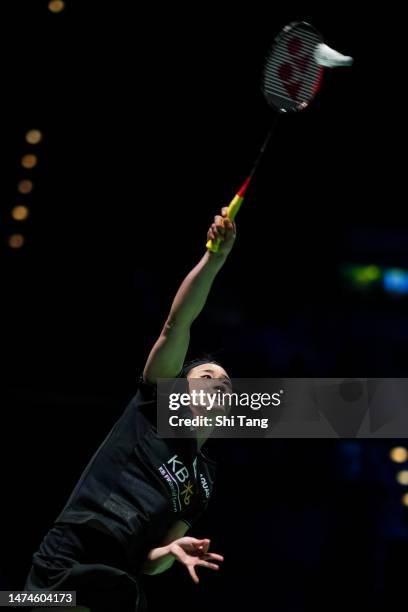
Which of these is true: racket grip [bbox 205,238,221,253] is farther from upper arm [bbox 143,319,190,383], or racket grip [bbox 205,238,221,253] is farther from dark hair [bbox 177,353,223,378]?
dark hair [bbox 177,353,223,378]

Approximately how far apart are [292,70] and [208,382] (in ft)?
4.50

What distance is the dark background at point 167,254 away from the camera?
4996 millimetres

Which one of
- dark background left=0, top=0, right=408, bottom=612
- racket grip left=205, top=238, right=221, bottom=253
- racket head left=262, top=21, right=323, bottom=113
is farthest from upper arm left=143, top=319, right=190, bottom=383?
dark background left=0, top=0, right=408, bottom=612

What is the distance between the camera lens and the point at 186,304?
2.43 meters

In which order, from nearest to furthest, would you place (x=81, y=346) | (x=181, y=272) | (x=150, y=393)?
(x=150, y=393) < (x=81, y=346) < (x=181, y=272)

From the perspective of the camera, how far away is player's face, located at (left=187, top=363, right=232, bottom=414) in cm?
259

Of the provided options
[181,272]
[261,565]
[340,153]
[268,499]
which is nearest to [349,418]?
[268,499]

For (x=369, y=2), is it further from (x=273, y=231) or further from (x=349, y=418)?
(x=349, y=418)

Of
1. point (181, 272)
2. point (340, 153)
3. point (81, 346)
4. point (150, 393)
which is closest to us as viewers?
point (150, 393)

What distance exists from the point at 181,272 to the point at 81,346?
0.96m

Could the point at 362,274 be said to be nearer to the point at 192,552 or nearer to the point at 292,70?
the point at 292,70

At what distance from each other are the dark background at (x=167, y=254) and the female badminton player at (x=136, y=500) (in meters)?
2.14

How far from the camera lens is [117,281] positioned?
5.70 m

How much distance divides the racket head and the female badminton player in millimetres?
996
